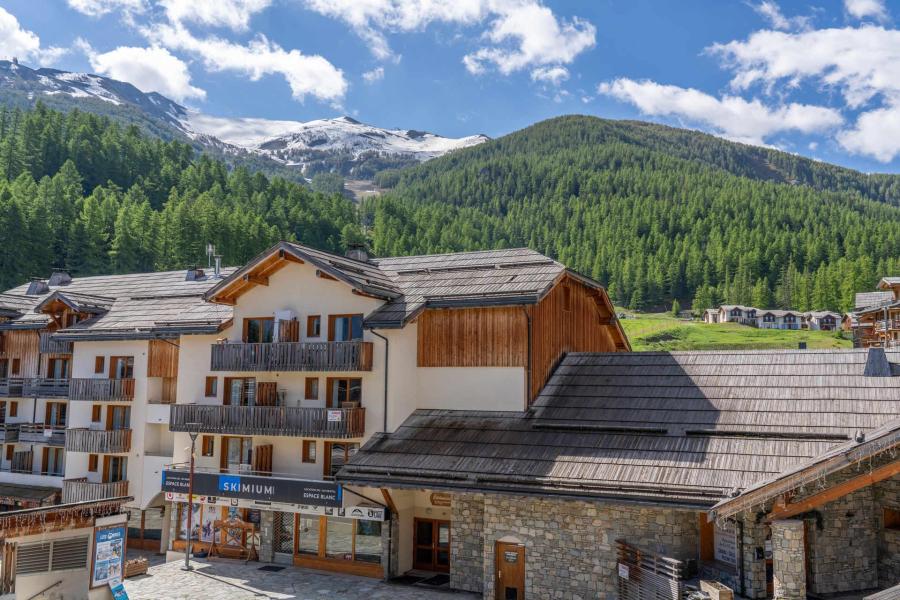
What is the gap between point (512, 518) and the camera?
19.9 meters

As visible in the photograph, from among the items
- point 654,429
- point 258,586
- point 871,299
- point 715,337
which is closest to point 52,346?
point 258,586

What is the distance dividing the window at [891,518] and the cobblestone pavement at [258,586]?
1167cm

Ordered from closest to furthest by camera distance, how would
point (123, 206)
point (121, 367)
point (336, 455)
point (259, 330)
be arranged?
1. point (336, 455)
2. point (259, 330)
3. point (121, 367)
4. point (123, 206)

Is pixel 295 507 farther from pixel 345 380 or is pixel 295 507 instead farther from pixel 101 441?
pixel 101 441

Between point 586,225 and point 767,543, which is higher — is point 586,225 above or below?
above

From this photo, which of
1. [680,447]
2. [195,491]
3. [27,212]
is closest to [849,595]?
[680,447]

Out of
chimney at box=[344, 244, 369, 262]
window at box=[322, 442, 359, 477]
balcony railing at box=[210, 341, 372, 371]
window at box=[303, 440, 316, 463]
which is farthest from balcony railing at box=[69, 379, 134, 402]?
window at box=[322, 442, 359, 477]

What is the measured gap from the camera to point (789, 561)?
1513 centimetres

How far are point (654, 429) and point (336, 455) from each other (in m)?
11.5

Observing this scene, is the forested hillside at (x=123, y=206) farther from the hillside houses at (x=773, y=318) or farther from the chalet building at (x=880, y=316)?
the hillside houses at (x=773, y=318)

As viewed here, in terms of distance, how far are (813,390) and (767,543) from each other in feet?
17.4

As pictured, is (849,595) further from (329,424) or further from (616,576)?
(329,424)

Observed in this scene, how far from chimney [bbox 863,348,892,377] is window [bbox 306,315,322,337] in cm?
1802

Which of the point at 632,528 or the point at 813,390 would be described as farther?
the point at 813,390
